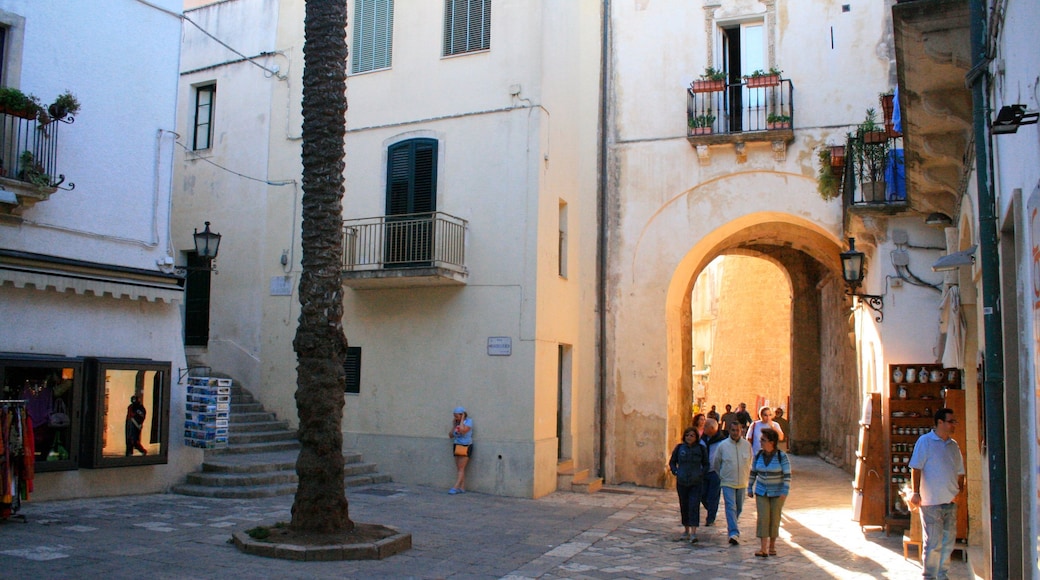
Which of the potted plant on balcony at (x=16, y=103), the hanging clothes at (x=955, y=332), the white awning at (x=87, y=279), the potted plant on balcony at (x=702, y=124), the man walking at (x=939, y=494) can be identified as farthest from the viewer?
the potted plant on balcony at (x=702, y=124)

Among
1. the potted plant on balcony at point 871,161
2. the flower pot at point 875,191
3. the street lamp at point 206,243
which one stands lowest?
the street lamp at point 206,243

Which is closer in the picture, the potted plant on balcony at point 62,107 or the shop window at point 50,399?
the shop window at point 50,399

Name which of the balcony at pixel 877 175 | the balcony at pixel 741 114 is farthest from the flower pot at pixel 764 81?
the balcony at pixel 877 175

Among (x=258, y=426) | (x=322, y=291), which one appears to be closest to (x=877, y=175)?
(x=322, y=291)

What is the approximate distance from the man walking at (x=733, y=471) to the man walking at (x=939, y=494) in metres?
2.64

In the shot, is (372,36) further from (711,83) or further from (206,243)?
(711,83)

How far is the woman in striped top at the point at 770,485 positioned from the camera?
32.7 ft

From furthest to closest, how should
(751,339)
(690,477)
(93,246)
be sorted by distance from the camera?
(751,339) < (93,246) < (690,477)

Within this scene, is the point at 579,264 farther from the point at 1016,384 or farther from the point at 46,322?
the point at 1016,384

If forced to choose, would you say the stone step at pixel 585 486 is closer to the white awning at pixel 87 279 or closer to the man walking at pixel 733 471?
the man walking at pixel 733 471

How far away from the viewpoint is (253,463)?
13.2 metres

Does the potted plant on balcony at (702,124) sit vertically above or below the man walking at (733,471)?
above

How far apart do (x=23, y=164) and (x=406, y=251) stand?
6146 mm

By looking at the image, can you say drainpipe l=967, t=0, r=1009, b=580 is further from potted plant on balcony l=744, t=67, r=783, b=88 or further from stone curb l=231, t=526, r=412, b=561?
potted plant on balcony l=744, t=67, r=783, b=88
